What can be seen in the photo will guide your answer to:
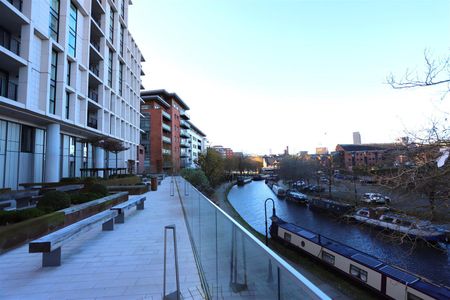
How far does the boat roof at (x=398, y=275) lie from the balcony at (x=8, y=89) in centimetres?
2370

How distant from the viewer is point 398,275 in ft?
38.4

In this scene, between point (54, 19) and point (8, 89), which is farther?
point (54, 19)

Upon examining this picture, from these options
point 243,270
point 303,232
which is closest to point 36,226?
point 243,270

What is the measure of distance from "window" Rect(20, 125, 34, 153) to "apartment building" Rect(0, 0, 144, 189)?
7cm

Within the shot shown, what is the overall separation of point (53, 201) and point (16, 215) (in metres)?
2.07

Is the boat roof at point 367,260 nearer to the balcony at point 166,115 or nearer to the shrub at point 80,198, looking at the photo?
the shrub at point 80,198

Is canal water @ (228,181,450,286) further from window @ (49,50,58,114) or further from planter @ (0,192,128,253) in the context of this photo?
window @ (49,50,58,114)

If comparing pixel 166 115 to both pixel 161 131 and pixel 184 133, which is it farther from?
pixel 184 133

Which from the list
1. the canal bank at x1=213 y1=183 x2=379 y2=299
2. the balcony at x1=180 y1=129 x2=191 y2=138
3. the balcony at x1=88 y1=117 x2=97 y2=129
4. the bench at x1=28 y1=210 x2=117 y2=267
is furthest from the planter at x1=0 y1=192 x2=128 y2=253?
the balcony at x1=180 y1=129 x2=191 y2=138

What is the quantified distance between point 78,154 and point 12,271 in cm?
2370

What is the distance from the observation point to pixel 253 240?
84.0 inches

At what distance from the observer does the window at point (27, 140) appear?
19.1 meters

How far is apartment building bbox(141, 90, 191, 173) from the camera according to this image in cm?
6359

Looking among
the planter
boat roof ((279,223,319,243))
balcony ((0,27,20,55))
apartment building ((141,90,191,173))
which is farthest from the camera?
apartment building ((141,90,191,173))
